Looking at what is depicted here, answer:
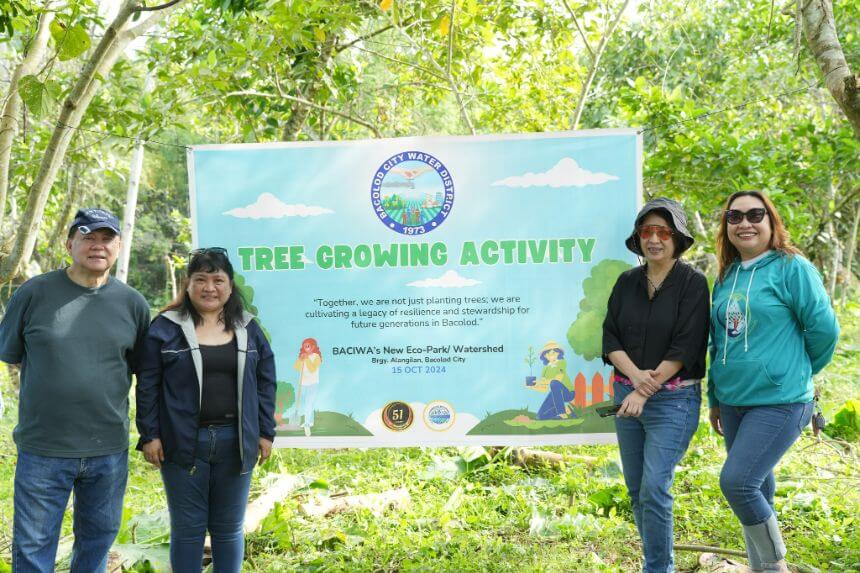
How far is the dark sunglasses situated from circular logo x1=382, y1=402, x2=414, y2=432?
5.76ft

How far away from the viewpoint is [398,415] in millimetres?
3814

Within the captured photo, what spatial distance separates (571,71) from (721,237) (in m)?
3.22

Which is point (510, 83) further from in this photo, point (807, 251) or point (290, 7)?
point (807, 251)

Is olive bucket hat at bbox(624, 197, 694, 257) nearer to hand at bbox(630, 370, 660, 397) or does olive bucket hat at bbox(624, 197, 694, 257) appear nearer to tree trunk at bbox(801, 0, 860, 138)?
hand at bbox(630, 370, 660, 397)

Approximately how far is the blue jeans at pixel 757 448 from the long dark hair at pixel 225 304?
2018 millimetres

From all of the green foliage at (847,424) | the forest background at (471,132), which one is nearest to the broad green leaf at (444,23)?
the forest background at (471,132)

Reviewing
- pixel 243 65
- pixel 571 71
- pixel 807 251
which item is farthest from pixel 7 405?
pixel 807 251

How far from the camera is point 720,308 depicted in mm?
3043

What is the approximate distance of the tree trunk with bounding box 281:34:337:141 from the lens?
17.9 feet

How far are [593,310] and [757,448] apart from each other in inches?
41.3

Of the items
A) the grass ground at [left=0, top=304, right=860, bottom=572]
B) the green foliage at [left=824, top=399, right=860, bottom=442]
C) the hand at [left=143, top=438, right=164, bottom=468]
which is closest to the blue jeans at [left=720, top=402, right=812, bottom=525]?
the grass ground at [left=0, top=304, right=860, bottom=572]

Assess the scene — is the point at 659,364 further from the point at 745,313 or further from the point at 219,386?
the point at 219,386

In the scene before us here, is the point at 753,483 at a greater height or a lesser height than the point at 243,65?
lesser

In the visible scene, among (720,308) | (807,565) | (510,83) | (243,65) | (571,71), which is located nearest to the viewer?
(720,308)
